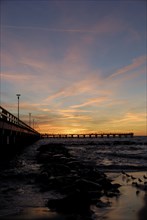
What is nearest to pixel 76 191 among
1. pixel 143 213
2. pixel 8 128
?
pixel 143 213

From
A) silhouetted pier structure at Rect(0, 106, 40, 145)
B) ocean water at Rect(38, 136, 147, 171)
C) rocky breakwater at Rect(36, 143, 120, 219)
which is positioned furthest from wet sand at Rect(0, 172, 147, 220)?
silhouetted pier structure at Rect(0, 106, 40, 145)

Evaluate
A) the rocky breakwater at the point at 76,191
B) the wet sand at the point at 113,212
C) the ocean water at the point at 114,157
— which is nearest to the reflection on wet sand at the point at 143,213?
the wet sand at the point at 113,212

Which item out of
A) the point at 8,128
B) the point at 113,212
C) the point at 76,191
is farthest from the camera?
the point at 8,128

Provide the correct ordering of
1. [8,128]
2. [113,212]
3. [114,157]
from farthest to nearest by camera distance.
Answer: [114,157], [8,128], [113,212]

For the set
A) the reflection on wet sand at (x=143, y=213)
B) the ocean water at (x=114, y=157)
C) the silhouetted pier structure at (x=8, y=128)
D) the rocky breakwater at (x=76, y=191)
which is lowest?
the ocean water at (x=114, y=157)

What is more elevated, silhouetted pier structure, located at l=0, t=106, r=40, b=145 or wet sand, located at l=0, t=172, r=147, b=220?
silhouetted pier structure, located at l=0, t=106, r=40, b=145

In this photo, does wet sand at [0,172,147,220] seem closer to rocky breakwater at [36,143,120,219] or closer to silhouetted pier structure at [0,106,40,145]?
rocky breakwater at [36,143,120,219]

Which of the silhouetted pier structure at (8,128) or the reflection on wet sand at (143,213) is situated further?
the silhouetted pier structure at (8,128)

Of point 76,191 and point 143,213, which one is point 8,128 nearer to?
point 76,191

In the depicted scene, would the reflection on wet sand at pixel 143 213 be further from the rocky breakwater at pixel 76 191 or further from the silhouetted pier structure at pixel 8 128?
the silhouetted pier structure at pixel 8 128

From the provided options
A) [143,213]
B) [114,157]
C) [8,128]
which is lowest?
[114,157]

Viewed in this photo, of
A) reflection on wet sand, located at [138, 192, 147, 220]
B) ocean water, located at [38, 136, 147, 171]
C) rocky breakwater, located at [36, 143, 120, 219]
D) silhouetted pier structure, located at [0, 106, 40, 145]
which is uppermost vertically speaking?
silhouetted pier structure, located at [0, 106, 40, 145]

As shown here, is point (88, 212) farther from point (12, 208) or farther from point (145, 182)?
point (145, 182)

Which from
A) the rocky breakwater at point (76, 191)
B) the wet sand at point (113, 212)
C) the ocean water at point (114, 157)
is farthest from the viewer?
the ocean water at point (114, 157)
